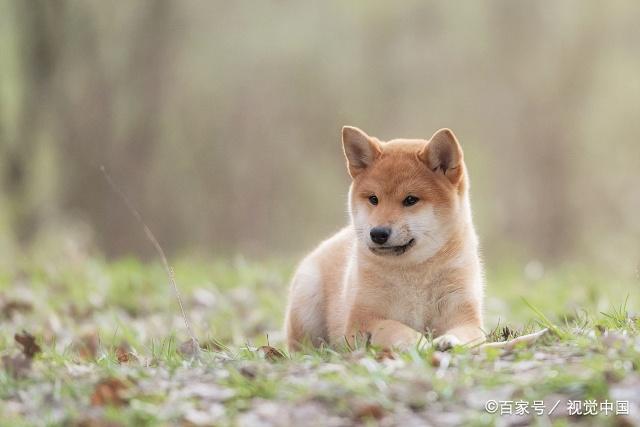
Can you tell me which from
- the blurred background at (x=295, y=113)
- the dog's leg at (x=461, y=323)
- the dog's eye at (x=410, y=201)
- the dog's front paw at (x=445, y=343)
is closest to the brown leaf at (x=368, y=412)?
the dog's front paw at (x=445, y=343)

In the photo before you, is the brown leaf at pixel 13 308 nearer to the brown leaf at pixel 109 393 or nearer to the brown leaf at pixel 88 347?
the brown leaf at pixel 88 347

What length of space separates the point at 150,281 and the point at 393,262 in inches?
205

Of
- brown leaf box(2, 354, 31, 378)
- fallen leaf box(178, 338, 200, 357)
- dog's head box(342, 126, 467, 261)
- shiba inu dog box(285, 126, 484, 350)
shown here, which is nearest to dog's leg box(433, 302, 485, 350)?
shiba inu dog box(285, 126, 484, 350)

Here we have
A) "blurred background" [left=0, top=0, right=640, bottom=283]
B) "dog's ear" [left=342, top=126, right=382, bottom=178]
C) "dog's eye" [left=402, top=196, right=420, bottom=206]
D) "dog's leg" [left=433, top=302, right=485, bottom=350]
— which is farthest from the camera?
"blurred background" [left=0, top=0, right=640, bottom=283]

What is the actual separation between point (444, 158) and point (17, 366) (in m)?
2.66

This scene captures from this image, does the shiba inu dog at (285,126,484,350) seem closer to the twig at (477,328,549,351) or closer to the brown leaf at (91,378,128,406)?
the twig at (477,328,549,351)

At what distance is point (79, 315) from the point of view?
9516mm

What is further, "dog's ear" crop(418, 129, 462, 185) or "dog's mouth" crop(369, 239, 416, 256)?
"dog's ear" crop(418, 129, 462, 185)

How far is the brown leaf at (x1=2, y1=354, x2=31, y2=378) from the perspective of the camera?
4789 millimetres

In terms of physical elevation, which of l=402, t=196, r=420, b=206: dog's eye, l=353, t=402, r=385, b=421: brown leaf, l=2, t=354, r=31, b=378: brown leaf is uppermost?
l=402, t=196, r=420, b=206: dog's eye

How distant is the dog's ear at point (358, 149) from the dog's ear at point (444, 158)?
32 cm

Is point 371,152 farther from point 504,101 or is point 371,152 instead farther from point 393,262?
point 504,101

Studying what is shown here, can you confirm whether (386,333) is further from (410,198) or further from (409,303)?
(410,198)

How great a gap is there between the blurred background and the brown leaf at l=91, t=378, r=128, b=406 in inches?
476
